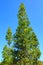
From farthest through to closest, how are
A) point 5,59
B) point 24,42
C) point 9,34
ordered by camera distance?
point 9,34
point 5,59
point 24,42

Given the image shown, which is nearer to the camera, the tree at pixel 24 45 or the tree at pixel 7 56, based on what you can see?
the tree at pixel 24 45

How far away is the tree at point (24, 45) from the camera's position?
55875mm

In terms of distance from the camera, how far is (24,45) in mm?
55438

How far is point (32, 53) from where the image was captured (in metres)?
56.8

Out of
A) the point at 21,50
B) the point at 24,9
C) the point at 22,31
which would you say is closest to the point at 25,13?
the point at 24,9

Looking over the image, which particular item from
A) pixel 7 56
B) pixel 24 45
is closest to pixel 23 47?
pixel 24 45

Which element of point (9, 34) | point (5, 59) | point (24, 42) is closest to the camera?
point (24, 42)

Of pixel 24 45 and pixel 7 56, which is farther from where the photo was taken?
pixel 7 56

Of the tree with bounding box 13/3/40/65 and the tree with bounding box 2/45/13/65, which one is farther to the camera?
the tree with bounding box 2/45/13/65

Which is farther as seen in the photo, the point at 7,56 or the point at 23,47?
the point at 7,56

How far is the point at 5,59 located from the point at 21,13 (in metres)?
15.0

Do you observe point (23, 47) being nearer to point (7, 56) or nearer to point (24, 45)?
point (24, 45)

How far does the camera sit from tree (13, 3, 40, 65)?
2200 inches

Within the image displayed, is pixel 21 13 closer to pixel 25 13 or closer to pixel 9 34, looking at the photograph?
pixel 25 13
